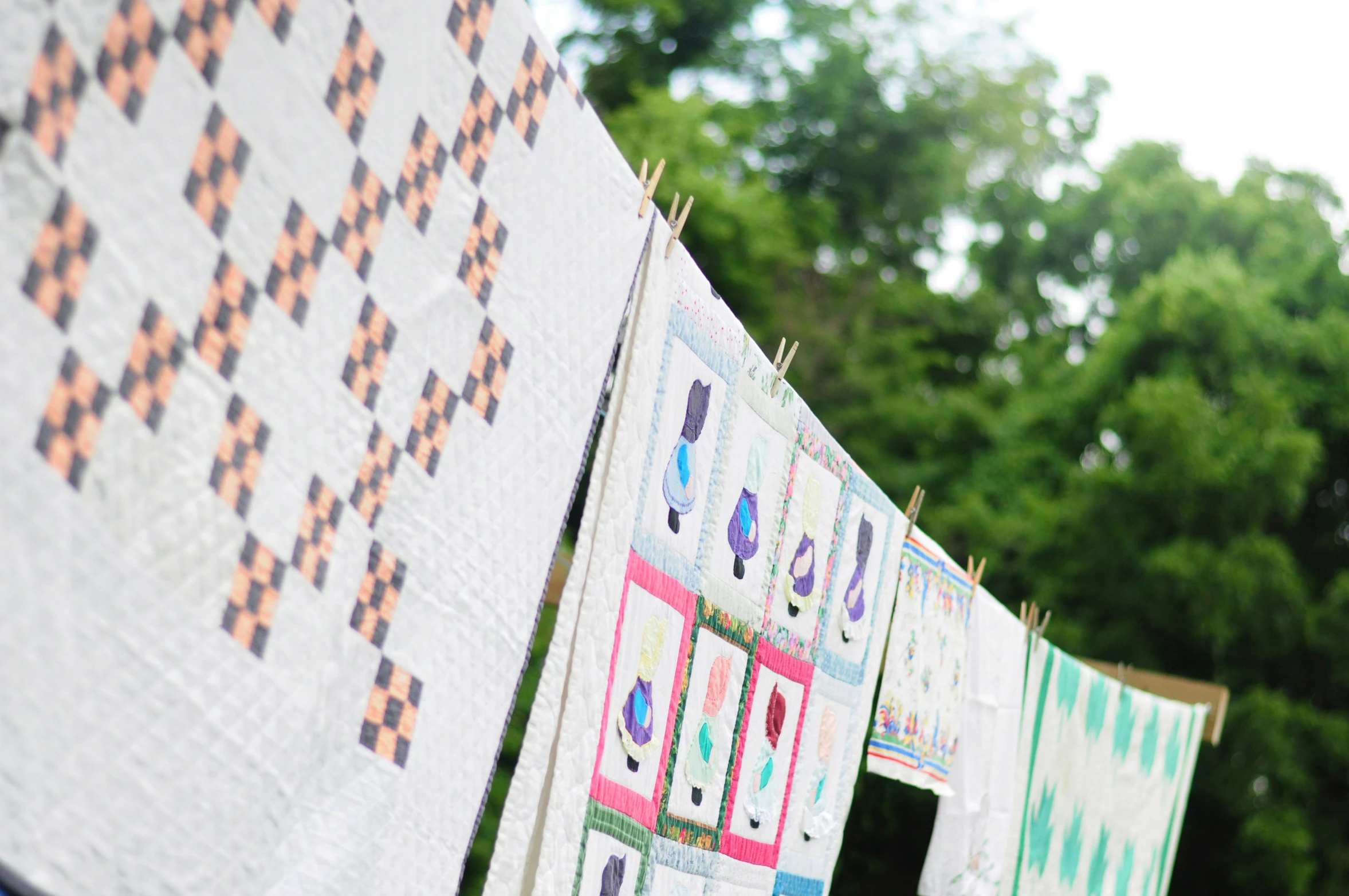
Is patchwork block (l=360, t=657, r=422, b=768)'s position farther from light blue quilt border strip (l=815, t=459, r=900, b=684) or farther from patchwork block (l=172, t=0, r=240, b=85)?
light blue quilt border strip (l=815, t=459, r=900, b=684)

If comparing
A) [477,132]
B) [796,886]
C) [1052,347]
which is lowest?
[796,886]

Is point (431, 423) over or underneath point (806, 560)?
underneath

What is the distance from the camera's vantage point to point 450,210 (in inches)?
35.0

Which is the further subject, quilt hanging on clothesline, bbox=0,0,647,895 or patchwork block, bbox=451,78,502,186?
patchwork block, bbox=451,78,502,186

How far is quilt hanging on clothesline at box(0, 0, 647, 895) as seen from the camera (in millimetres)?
632

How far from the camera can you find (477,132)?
0.91m

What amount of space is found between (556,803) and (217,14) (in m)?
0.71

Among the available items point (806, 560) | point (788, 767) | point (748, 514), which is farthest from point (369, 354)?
point (788, 767)

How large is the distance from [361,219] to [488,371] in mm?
181

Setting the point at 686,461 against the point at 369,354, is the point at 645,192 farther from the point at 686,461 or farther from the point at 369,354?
→ the point at 369,354

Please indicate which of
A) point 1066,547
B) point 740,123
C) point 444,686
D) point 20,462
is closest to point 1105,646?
point 1066,547

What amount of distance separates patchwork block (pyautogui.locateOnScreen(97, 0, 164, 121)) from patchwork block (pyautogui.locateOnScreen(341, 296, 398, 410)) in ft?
0.67

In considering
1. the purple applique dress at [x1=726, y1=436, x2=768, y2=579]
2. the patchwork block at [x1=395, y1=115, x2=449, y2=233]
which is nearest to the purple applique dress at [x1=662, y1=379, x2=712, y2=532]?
the purple applique dress at [x1=726, y1=436, x2=768, y2=579]

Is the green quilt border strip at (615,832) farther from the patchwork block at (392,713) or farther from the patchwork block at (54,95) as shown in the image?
the patchwork block at (54,95)
